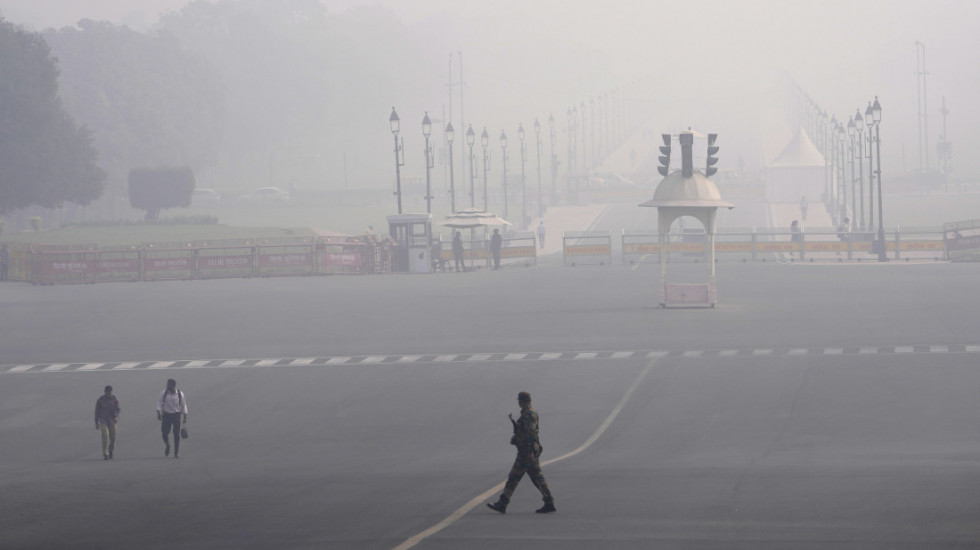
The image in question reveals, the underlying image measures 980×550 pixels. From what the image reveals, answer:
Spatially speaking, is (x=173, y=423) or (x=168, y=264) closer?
(x=173, y=423)

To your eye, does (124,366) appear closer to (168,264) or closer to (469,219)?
(168,264)

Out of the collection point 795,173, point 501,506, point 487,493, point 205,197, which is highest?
point 205,197

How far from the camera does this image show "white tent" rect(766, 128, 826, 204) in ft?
325

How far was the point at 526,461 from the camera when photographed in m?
12.6

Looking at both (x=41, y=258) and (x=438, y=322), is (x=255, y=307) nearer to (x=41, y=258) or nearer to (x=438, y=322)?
(x=438, y=322)

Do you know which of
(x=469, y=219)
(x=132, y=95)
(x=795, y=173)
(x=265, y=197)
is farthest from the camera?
(x=265, y=197)

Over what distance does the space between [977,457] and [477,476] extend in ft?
19.0

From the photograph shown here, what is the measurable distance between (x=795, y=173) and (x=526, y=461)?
8973cm

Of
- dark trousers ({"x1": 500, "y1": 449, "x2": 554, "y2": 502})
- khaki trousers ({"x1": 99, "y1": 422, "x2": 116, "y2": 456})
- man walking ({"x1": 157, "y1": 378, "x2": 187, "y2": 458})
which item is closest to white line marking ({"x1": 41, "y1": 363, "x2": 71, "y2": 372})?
khaki trousers ({"x1": 99, "y1": 422, "x2": 116, "y2": 456})

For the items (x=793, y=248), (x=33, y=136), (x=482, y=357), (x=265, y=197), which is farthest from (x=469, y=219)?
(x=265, y=197)

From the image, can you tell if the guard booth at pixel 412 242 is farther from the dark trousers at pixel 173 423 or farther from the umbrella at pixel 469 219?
the dark trousers at pixel 173 423

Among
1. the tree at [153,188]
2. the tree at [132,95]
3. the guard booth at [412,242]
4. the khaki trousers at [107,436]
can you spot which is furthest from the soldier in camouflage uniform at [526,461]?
the tree at [132,95]

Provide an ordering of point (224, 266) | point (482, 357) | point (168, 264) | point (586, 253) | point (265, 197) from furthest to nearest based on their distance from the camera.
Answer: point (265, 197) < point (586, 253) < point (224, 266) < point (168, 264) < point (482, 357)

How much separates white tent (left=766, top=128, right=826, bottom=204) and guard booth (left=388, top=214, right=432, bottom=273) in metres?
53.2
